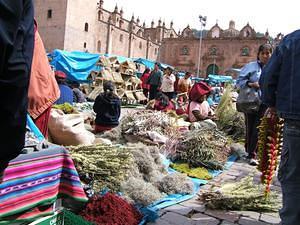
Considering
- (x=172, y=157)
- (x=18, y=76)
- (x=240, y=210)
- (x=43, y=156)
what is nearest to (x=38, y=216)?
(x=43, y=156)

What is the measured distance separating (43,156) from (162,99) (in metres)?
7.00

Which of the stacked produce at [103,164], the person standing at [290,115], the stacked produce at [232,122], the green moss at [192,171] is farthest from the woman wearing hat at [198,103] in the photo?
the person standing at [290,115]

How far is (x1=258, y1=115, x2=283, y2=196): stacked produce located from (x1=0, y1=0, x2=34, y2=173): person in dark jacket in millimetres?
2868

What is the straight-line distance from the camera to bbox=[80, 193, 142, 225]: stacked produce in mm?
3244

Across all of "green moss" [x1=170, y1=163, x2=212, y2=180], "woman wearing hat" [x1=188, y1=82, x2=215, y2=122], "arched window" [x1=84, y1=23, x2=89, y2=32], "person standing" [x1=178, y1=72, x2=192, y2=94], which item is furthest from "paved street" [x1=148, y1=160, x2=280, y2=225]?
"arched window" [x1=84, y1=23, x2=89, y2=32]

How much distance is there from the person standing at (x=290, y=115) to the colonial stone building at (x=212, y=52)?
192 feet

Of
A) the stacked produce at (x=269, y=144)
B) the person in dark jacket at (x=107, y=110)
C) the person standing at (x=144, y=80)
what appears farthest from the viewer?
the person standing at (x=144, y=80)

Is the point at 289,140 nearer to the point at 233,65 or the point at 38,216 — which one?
the point at 38,216

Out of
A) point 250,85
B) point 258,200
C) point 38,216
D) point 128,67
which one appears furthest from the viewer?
point 128,67

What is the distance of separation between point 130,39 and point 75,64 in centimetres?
4102

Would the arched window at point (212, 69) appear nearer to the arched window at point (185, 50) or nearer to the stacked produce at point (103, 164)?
the arched window at point (185, 50)

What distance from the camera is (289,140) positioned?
2.79 meters

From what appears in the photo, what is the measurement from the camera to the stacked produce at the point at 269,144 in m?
3.82

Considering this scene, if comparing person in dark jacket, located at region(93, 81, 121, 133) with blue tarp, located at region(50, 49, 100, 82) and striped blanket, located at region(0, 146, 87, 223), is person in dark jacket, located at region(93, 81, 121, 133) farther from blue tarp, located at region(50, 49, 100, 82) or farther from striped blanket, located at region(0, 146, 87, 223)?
blue tarp, located at region(50, 49, 100, 82)
